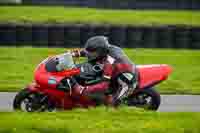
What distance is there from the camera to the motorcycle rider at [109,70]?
10.9 meters

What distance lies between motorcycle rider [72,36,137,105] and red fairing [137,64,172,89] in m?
0.15

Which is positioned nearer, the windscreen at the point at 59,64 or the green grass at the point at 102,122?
the green grass at the point at 102,122

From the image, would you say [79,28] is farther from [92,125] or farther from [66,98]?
[92,125]

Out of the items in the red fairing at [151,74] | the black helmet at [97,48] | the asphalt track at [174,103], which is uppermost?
the black helmet at [97,48]

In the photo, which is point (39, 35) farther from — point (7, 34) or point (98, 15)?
point (98, 15)

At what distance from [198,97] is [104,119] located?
527 centimetres

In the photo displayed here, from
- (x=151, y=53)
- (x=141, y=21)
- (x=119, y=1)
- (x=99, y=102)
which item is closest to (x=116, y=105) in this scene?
(x=99, y=102)

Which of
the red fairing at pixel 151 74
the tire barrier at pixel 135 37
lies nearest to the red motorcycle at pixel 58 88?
the red fairing at pixel 151 74

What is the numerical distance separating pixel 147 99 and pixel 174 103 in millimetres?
1537

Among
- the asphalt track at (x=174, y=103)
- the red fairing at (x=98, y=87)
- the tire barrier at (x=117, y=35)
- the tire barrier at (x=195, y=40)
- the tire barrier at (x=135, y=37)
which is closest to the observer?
the red fairing at (x=98, y=87)

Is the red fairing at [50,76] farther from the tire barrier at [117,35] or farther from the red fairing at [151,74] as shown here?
the tire barrier at [117,35]

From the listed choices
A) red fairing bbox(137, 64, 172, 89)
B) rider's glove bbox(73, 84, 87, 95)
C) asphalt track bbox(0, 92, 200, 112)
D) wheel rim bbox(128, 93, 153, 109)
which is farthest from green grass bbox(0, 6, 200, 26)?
rider's glove bbox(73, 84, 87, 95)

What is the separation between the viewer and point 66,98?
11062 millimetres

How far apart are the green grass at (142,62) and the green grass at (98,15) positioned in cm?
401
